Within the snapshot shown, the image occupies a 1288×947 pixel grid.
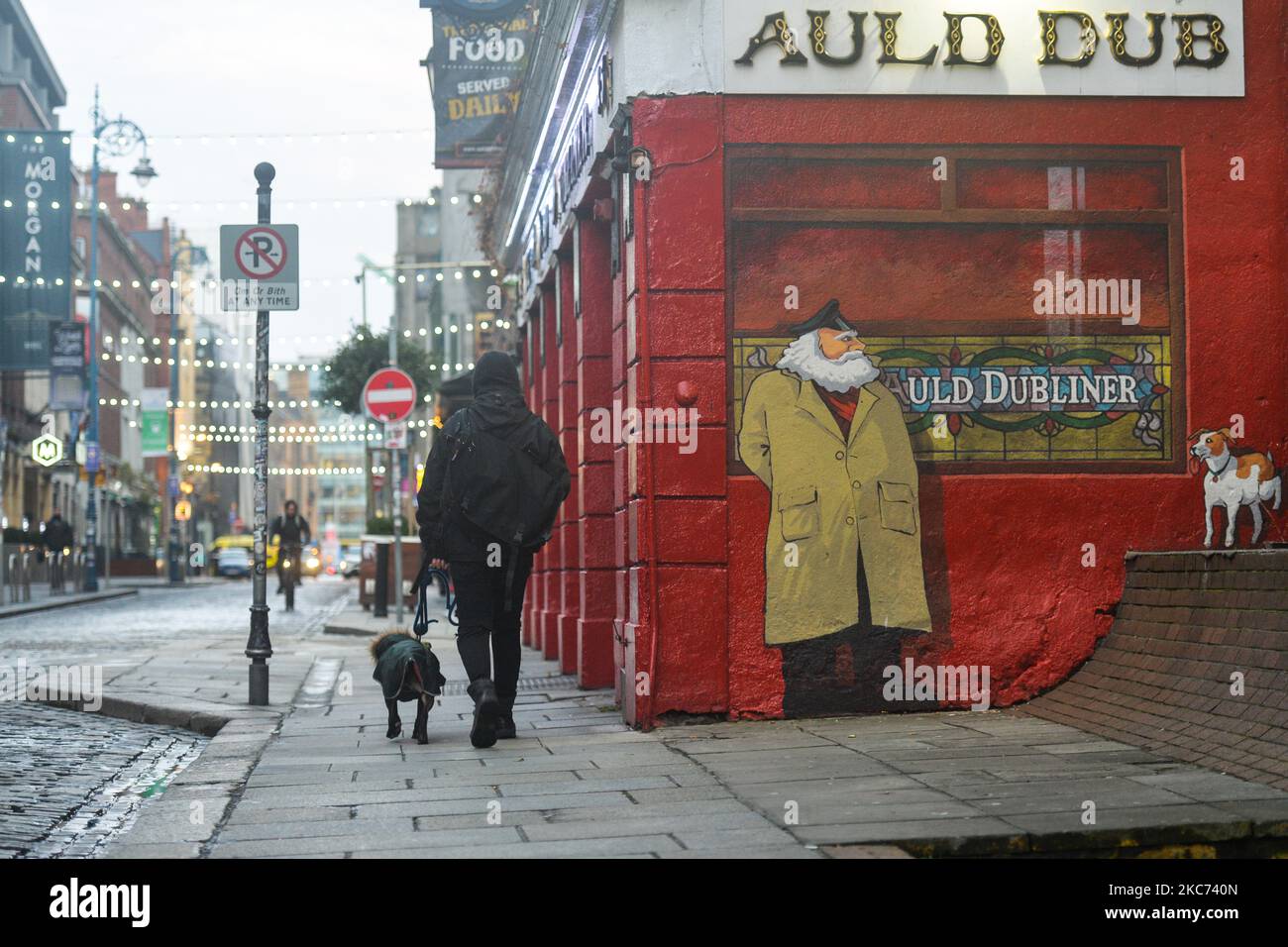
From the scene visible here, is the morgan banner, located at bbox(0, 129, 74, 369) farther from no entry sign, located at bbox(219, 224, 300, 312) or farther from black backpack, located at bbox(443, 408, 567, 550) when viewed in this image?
black backpack, located at bbox(443, 408, 567, 550)

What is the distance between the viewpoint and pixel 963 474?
9398 mm

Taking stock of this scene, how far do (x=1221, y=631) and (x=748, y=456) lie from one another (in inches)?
101

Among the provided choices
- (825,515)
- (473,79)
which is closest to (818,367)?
(825,515)

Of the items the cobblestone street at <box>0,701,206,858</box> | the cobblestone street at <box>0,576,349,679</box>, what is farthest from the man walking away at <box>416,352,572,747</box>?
the cobblestone street at <box>0,576,349,679</box>

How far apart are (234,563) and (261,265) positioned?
60.6 metres

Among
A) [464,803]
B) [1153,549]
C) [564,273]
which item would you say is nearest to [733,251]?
[1153,549]

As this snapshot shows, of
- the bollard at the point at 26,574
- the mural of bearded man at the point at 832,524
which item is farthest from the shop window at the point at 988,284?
the bollard at the point at 26,574

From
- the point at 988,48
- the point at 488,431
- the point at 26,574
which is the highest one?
the point at 988,48

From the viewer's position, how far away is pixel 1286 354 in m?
9.53

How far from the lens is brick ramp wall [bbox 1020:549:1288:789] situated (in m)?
7.10

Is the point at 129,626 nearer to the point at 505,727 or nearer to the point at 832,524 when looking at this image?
the point at 505,727

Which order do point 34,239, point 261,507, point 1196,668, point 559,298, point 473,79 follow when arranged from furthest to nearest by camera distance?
point 34,239
point 473,79
point 559,298
point 261,507
point 1196,668
